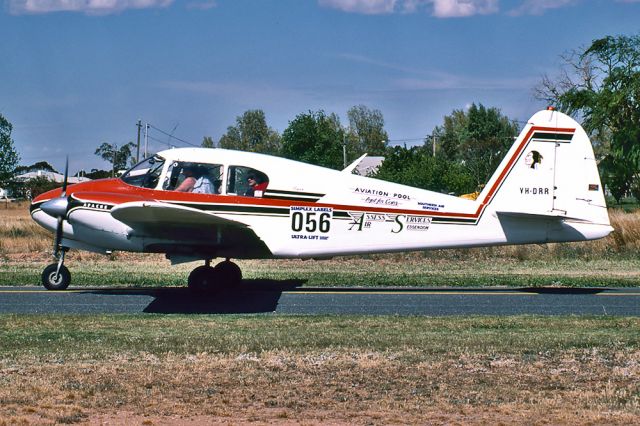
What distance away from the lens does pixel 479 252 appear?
27.1 m

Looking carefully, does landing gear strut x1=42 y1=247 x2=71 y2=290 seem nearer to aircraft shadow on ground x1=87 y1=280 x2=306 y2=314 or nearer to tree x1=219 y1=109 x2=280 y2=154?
aircraft shadow on ground x1=87 y1=280 x2=306 y2=314

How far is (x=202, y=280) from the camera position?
58.3ft

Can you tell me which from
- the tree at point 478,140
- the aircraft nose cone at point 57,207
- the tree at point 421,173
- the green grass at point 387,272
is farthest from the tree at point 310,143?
the aircraft nose cone at point 57,207

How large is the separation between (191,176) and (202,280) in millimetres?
2121

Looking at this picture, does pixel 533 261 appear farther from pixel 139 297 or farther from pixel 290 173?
pixel 139 297

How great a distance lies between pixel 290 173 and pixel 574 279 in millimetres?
7281

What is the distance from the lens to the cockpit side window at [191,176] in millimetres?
16891

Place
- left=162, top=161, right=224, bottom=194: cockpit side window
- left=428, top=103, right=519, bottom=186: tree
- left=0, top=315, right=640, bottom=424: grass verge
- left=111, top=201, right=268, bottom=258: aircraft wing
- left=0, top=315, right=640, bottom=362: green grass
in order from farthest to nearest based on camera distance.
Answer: left=428, top=103, right=519, bottom=186: tree < left=162, top=161, right=224, bottom=194: cockpit side window < left=111, top=201, right=268, bottom=258: aircraft wing < left=0, top=315, right=640, bottom=362: green grass < left=0, top=315, right=640, bottom=424: grass verge

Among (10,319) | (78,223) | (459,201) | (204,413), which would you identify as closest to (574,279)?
(459,201)

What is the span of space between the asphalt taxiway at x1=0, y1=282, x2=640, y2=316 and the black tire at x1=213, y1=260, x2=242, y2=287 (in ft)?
0.62

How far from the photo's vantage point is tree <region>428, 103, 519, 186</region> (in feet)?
260

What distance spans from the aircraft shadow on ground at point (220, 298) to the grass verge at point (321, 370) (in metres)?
1.64

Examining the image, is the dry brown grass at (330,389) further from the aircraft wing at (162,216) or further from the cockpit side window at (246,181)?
the cockpit side window at (246,181)

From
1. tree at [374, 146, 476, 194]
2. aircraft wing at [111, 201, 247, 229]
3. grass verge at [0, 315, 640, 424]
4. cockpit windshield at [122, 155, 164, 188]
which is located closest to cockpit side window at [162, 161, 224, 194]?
cockpit windshield at [122, 155, 164, 188]
